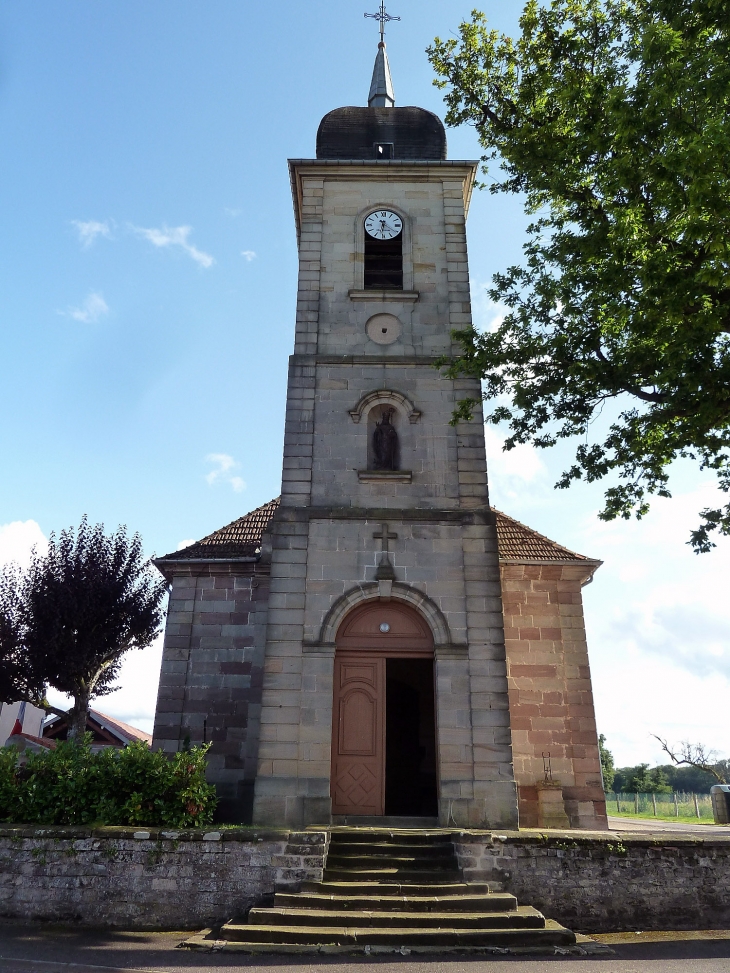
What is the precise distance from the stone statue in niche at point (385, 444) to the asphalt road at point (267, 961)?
7489 mm

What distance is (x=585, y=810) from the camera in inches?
500

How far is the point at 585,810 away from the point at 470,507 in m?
5.89

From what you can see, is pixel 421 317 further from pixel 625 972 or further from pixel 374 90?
pixel 625 972

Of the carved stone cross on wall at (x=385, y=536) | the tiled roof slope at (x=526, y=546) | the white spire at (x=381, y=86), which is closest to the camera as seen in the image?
the carved stone cross on wall at (x=385, y=536)

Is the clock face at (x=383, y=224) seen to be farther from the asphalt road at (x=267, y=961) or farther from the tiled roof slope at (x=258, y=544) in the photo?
the asphalt road at (x=267, y=961)

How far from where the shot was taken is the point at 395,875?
878cm

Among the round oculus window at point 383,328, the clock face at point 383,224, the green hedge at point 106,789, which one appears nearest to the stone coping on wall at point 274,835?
the green hedge at point 106,789

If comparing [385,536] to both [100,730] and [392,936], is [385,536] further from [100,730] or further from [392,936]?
[100,730]

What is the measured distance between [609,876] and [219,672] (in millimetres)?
7559

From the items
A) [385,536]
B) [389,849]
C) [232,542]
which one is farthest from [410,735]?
[389,849]

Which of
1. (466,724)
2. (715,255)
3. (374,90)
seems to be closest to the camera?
(715,255)

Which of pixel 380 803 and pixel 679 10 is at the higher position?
pixel 679 10

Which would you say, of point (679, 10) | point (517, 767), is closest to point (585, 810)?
point (517, 767)

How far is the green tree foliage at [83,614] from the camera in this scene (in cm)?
1595
